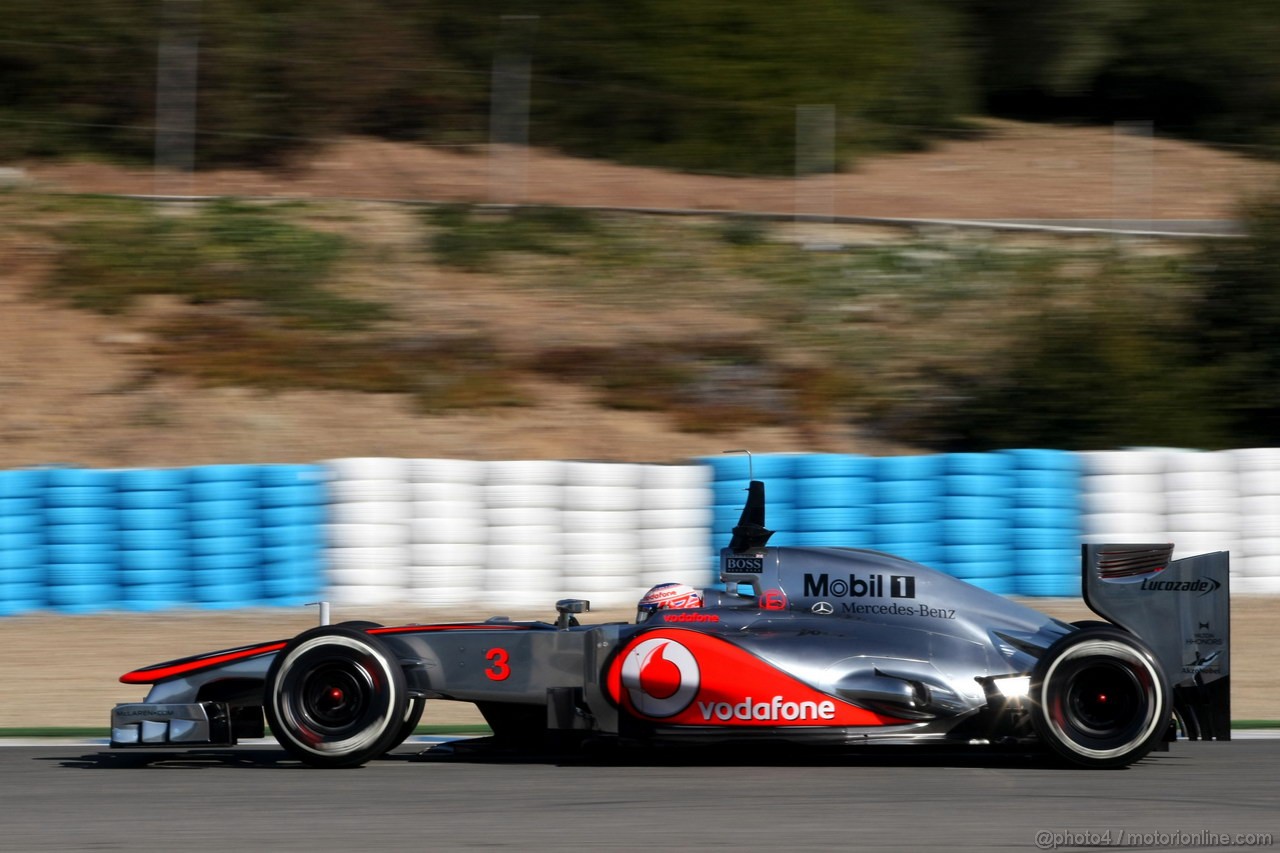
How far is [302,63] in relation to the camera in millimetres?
22000

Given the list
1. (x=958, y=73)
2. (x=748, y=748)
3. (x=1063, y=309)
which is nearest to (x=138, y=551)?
(x=748, y=748)

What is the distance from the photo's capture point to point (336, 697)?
6.44 meters

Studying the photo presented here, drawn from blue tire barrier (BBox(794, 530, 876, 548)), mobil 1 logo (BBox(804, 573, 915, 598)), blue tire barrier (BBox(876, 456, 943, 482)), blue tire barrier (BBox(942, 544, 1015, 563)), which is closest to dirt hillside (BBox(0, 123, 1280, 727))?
blue tire barrier (BBox(942, 544, 1015, 563))

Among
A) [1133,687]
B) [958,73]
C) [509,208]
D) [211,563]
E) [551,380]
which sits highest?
[958,73]

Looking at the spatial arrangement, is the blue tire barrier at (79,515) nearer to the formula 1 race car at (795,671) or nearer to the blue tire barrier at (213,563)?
the blue tire barrier at (213,563)

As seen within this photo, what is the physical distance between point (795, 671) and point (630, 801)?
0.90 metres

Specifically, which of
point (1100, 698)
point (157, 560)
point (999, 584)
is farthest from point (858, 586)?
point (157, 560)

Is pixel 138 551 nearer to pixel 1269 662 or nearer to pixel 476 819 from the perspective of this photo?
pixel 476 819

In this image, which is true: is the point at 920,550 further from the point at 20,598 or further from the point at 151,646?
the point at 20,598

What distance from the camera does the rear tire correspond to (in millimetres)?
6191

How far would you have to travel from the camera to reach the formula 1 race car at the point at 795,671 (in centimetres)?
622

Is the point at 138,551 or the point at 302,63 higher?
the point at 302,63

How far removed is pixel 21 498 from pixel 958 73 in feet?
65.5

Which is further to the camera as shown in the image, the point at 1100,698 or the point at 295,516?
the point at 295,516
